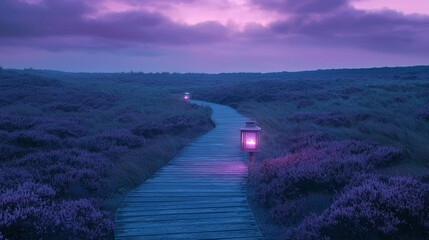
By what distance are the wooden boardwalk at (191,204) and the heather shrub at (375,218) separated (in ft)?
3.13

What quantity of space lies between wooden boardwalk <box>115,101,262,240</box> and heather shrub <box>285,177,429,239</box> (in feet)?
3.13

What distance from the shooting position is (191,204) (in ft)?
21.0

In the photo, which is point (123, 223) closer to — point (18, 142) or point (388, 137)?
point (18, 142)

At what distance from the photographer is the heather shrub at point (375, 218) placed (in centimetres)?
445

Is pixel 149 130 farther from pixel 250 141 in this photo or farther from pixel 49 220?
pixel 49 220

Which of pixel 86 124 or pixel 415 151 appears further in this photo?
pixel 86 124

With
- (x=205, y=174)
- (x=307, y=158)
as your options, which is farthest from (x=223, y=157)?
(x=307, y=158)

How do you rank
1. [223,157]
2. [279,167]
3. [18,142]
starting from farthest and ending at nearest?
[18,142]
[223,157]
[279,167]

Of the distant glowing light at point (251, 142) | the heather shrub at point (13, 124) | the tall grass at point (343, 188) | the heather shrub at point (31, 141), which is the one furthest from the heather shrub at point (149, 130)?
the distant glowing light at point (251, 142)

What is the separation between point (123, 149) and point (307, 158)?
5586 mm

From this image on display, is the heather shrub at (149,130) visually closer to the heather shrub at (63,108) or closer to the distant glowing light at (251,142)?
the distant glowing light at (251,142)

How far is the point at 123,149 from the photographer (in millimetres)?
11062

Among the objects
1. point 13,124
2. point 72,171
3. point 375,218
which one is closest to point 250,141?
point 72,171

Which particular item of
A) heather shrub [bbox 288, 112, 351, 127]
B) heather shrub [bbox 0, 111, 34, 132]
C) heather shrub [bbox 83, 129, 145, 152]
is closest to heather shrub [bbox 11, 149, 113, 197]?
heather shrub [bbox 83, 129, 145, 152]
